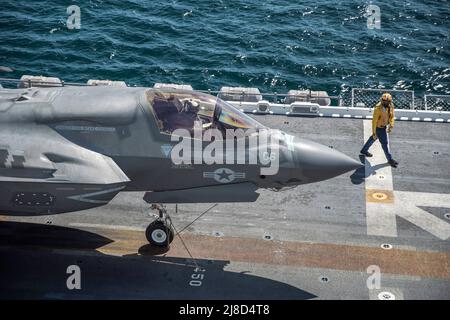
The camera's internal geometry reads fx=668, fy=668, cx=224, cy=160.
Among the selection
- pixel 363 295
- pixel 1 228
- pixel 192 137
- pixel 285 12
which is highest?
pixel 285 12

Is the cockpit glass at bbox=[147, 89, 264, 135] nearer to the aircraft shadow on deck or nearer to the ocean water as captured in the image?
the aircraft shadow on deck

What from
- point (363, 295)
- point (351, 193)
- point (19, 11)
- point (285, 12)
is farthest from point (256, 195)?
point (19, 11)

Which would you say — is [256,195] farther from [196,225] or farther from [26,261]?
[26,261]

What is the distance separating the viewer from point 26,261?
1800 centimetres

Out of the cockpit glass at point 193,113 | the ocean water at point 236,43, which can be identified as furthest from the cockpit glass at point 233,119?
the ocean water at point 236,43

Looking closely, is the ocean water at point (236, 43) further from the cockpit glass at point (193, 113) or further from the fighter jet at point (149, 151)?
the fighter jet at point (149, 151)

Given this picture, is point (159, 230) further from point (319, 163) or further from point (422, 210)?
point (422, 210)

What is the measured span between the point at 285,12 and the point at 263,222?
28.5 m

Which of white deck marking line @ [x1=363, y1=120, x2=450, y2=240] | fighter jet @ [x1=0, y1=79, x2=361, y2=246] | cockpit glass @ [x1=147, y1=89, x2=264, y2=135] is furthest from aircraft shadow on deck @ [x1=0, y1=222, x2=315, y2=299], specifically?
white deck marking line @ [x1=363, y1=120, x2=450, y2=240]

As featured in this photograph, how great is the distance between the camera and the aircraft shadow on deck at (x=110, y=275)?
16.8m

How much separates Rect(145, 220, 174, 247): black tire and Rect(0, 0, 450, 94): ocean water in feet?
67.6

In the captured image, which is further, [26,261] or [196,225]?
[196,225]

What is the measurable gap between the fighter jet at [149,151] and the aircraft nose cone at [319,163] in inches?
1.0

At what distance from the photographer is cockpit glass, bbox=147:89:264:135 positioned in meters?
16.8
